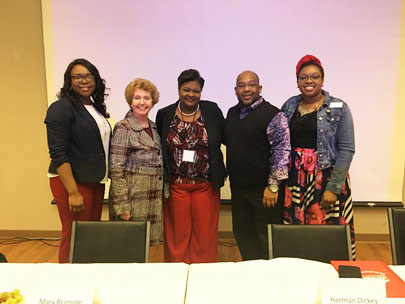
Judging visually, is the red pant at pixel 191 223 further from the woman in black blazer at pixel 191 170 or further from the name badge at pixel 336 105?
the name badge at pixel 336 105

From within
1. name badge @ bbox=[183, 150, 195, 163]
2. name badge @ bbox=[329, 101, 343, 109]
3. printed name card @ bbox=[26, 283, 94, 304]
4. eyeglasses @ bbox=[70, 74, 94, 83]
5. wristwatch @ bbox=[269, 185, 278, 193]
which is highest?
eyeglasses @ bbox=[70, 74, 94, 83]

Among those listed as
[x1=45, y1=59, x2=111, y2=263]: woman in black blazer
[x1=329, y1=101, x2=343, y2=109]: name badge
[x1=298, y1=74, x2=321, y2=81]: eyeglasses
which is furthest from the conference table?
[x1=298, y1=74, x2=321, y2=81]: eyeglasses

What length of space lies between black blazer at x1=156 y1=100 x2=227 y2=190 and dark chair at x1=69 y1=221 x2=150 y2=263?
2.18 ft

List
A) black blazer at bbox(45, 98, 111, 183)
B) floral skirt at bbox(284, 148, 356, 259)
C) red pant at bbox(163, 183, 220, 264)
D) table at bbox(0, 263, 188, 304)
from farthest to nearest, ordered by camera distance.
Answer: red pant at bbox(163, 183, 220, 264)
floral skirt at bbox(284, 148, 356, 259)
black blazer at bbox(45, 98, 111, 183)
table at bbox(0, 263, 188, 304)

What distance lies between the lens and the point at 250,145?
2307 millimetres

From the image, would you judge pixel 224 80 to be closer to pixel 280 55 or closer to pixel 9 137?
pixel 280 55

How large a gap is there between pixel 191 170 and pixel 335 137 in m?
0.94

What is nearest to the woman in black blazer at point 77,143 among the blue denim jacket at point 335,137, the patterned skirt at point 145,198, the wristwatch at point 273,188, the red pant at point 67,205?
the red pant at point 67,205

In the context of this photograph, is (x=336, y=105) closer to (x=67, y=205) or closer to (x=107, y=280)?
(x=107, y=280)

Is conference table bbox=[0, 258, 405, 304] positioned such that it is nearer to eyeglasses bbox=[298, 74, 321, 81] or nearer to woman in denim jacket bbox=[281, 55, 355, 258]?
woman in denim jacket bbox=[281, 55, 355, 258]

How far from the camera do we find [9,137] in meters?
3.37

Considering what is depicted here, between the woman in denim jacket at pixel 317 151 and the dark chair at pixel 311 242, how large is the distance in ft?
1.81

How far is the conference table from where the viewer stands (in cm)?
114

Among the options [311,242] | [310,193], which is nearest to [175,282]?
[311,242]
